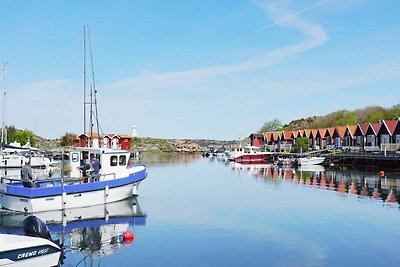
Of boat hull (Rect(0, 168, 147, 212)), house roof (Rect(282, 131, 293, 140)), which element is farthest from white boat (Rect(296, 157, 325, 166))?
boat hull (Rect(0, 168, 147, 212))

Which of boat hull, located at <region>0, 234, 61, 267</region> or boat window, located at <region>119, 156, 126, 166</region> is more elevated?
boat window, located at <region>119, 156, 126, 166</region>

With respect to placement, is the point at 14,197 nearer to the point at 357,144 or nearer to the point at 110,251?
the point at 110,251

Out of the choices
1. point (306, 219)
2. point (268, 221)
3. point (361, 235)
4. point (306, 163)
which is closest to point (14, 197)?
point (268, 221)

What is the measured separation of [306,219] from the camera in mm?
25812

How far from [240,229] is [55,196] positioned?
10.7m

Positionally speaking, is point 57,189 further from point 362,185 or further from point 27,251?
point 362,185

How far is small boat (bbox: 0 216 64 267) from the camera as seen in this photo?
44.5ft

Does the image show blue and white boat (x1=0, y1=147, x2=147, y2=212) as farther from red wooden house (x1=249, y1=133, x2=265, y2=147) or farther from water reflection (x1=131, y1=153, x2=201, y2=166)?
red wooden house (x1=249, y1=133, x2=265, y2=147)

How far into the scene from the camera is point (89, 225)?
2369cm

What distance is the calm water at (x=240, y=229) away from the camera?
58.6 ft

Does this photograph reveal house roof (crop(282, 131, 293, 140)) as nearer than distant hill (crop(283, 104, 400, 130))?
No

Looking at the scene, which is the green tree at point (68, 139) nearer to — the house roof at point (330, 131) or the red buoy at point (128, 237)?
the house roof at point (330, 131)

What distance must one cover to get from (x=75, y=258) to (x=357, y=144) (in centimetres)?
7366

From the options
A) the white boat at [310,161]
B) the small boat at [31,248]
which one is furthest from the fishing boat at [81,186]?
the white boat at [310,161]
